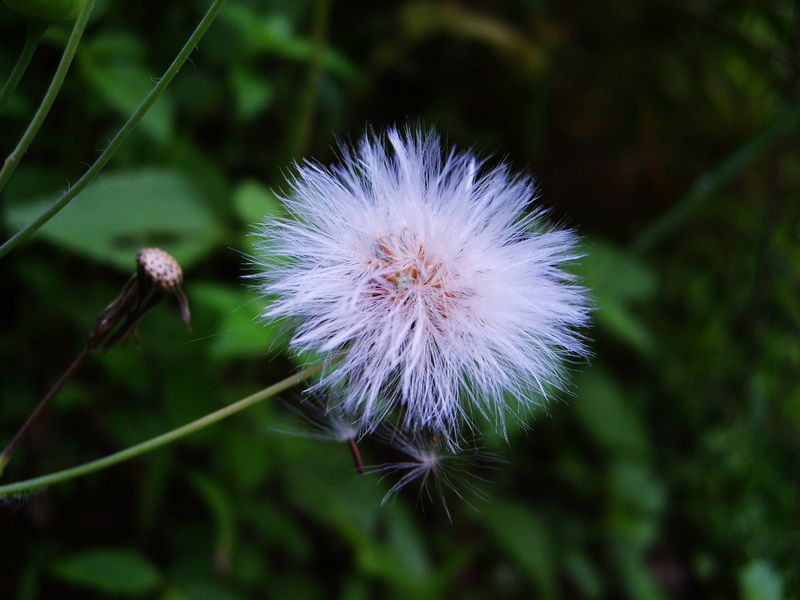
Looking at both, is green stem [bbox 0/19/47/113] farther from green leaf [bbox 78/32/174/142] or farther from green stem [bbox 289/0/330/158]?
green stem [bbox 289/0/330/158]

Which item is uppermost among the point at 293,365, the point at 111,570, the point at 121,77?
the point at 121,77

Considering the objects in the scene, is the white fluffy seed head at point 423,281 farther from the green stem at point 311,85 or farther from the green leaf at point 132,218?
the green stem at point 311,85

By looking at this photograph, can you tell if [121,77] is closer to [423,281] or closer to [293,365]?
[293,365]

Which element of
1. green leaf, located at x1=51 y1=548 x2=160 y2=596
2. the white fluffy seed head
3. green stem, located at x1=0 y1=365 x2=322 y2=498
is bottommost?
green stem, located at x1=0 y1=365 x2=322 y2=498

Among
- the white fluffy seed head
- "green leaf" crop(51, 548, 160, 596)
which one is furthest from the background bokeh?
the white fluffy seed head

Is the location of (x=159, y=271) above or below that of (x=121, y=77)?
below

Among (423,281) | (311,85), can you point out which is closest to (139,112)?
(423,281)
